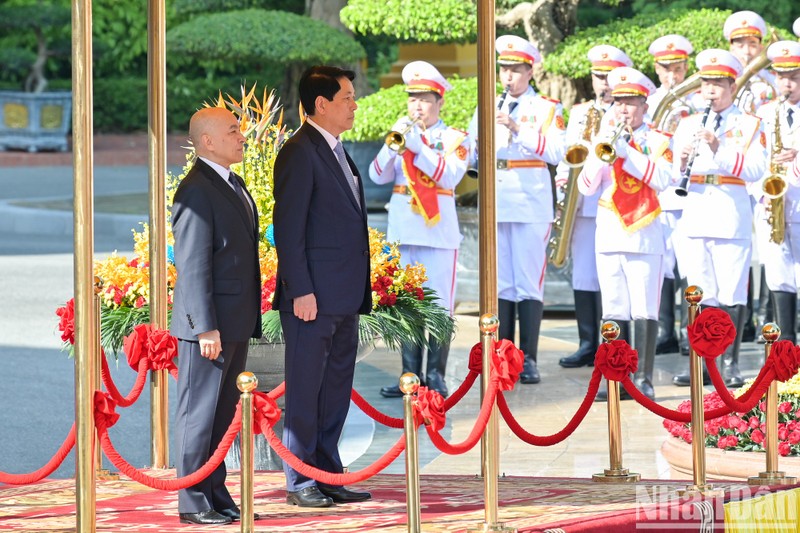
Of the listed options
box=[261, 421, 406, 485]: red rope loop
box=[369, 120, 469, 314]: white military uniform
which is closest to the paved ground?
box=[369, 120, 469, 314]: white military uniform

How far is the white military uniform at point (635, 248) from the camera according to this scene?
944 centimetres

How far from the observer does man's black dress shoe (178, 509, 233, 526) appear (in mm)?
5832

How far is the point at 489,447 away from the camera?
576 cm

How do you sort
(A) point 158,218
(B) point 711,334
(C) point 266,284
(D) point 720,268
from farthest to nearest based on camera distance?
(D) point 720,268 < (C) point 266,284 < (A) point 158,218 < (B) point 711,334

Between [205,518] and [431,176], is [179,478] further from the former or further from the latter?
[431,176]

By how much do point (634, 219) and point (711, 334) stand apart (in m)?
3.15

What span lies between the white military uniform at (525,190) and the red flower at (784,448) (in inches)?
127

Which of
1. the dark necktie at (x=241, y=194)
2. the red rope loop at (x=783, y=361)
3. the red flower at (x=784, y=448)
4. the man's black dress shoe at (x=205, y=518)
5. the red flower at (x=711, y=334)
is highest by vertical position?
the dark necktie at (x=241, y=194)

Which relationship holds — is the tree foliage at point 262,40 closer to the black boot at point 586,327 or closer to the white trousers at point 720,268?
the black boot at point 586,327

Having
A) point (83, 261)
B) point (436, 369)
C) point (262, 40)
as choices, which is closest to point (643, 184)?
point (436, 369)

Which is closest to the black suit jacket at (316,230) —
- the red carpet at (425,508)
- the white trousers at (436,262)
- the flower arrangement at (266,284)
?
the red carpet at (425,508)

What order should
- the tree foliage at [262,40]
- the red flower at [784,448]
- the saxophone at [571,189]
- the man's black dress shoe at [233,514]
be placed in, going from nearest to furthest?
the man's black dress shoe at [233,514] → the red flower at [784,448] → the saxophone at [571,189] → the tree foliage at [262,40]

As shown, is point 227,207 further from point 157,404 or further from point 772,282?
point 772,282

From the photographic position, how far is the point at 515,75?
10016 mm
